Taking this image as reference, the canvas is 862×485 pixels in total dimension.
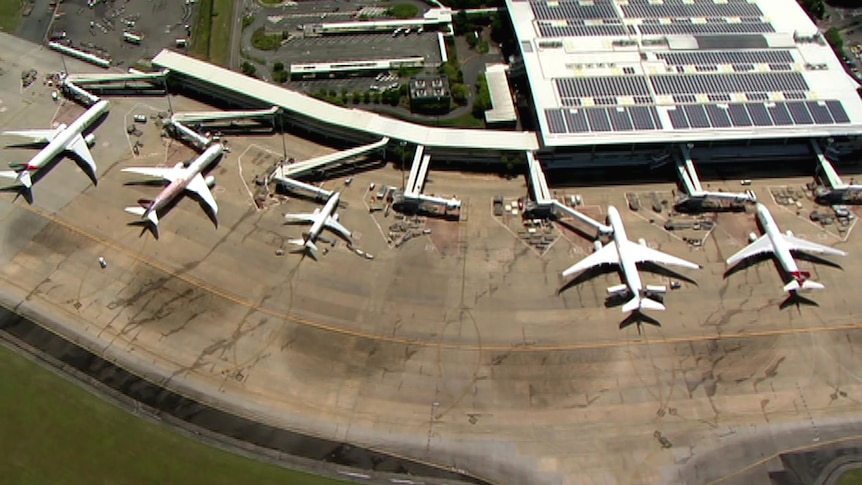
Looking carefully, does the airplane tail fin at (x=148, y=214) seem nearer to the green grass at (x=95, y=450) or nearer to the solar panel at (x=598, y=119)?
the green grass at (x=95, y=450)

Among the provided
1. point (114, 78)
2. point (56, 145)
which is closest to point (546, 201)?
point (56, 145)

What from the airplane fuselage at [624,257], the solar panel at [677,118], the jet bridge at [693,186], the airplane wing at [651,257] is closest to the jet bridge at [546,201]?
the airplane fuselage at [624,257]

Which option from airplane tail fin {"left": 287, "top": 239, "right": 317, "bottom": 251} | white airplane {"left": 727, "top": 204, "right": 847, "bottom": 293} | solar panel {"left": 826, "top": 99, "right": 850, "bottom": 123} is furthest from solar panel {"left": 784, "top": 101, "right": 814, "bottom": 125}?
airplane tail fin {"left": 287, "top": 239, "right": 317, "bottom": 251}

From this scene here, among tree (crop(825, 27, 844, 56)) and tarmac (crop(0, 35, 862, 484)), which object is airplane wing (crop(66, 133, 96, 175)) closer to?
tarmac (crop(0, 35, 862, 484))

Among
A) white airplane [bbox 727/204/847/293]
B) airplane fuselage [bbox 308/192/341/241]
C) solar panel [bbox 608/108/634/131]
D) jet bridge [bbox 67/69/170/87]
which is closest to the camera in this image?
white airplane [bbox 727/204/847/293]

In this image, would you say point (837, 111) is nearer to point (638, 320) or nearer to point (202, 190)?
point (638, 320)

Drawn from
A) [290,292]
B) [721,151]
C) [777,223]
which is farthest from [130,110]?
[777,223]

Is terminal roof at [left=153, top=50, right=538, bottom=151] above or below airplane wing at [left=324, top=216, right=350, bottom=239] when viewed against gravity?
above

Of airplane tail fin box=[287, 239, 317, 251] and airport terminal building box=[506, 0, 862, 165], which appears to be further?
airport terminal building box=[506, 0, 862, 165]
